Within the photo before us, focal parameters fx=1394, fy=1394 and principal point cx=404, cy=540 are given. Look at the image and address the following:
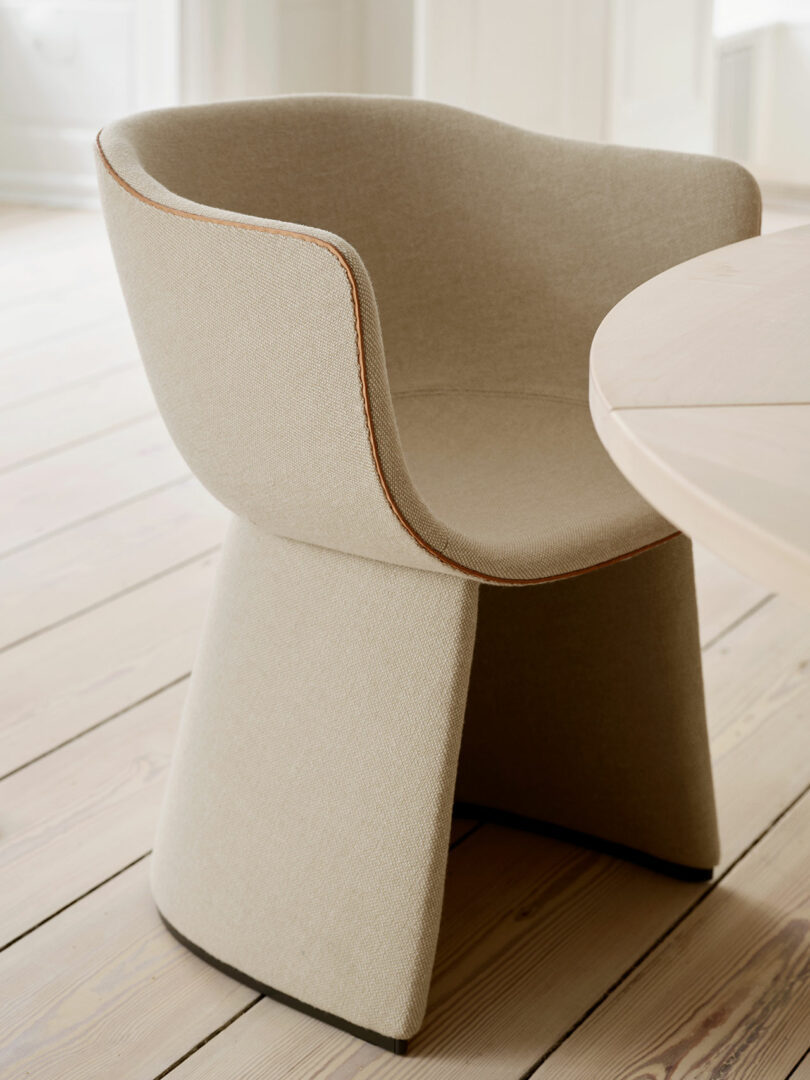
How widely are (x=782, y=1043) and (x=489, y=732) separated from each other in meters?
0.43

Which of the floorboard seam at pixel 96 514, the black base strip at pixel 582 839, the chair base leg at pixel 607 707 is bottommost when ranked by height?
the floorboard seam at pixel 96 514

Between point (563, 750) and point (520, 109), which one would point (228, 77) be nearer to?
point (520, 109)

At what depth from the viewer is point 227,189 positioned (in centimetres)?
134

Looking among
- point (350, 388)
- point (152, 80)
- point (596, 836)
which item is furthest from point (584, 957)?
point (152, 80)

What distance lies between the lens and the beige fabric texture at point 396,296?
1.01 meters

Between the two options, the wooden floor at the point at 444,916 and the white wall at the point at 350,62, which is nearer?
the wooden floor at the point at 444,916

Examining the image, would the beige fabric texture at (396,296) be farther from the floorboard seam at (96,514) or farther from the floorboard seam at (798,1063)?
the floorboard seam at (96,514)

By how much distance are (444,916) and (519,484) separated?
435mm

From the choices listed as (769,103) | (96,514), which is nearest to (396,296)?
(96,514)

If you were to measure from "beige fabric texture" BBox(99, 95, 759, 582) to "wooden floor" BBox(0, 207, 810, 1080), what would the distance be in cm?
41

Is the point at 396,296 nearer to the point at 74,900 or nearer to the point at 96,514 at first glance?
the point at 74,900

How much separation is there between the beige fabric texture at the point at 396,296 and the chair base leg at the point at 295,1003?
0.41 meters

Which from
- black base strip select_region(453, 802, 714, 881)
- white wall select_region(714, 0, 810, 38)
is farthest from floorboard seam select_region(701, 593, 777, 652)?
white wall select_region(714, 0, 810, 38)

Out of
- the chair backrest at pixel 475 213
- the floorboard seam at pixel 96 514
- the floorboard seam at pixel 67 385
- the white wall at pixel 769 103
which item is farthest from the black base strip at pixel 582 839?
the white wall at pixel 769 103
